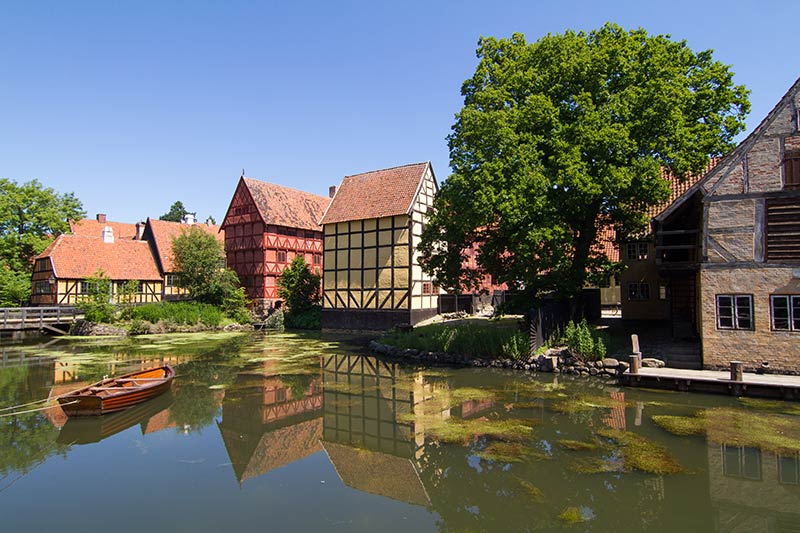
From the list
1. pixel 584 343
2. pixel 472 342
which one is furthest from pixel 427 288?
pixel 584 343

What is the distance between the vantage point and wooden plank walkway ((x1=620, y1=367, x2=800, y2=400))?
13805 mm

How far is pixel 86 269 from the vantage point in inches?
1476

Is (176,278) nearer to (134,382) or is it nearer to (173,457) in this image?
(134,382)

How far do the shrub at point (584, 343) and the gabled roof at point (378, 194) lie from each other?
48.5ft

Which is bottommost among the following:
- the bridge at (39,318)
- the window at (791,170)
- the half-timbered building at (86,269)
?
the bridge at (39,318)

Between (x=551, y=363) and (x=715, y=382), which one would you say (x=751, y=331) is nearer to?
(x=715, y=382)

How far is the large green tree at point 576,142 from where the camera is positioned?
17938 millimetres

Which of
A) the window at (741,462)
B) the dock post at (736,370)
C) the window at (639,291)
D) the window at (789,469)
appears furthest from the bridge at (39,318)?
the window at (789,469)

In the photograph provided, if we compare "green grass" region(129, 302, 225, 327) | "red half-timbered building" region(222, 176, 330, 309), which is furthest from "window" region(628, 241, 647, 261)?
"green grass" region(129, 302, 225, 327)

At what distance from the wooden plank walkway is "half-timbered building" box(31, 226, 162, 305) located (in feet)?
117

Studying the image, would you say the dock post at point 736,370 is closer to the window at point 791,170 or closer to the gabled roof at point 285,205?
the window at point 791,170

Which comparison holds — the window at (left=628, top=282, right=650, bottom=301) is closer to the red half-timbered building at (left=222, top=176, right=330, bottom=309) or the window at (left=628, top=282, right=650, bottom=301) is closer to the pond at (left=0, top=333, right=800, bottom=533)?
the pond at (left=0, top=333, right=800, bottom=533)

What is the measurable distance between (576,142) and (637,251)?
9.85m

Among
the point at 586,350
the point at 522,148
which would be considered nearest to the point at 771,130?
the point at 522,148
